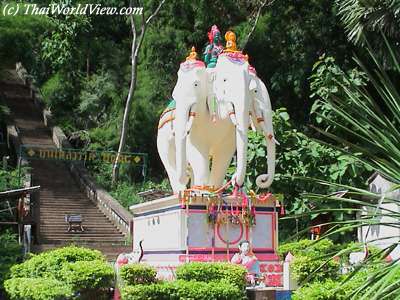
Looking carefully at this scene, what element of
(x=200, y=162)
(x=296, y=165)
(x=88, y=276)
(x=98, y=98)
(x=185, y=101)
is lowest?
(x=88, y=276)

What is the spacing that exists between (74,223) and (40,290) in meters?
10.9

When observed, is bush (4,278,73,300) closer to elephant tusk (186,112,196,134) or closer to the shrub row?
the shrub row

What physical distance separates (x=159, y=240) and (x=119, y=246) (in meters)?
6.60

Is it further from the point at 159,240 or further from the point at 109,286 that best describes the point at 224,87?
the point at 109,286

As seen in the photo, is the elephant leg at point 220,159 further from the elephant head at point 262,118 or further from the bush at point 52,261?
the bush at point 52,261

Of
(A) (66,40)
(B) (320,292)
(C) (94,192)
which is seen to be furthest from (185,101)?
(A) (66,40)

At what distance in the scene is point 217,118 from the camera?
13180mm

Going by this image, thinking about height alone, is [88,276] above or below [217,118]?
below

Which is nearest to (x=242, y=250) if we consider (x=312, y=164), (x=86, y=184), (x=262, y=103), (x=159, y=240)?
(x=159, y=240)

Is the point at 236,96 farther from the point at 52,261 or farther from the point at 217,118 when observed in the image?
the point at 52,261

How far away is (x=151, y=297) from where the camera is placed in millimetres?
9633

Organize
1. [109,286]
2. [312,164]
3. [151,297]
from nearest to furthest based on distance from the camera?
[151,297] → [109,286] → [312,164]

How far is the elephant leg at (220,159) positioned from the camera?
13.5 metres

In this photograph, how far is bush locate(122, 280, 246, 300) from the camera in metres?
9.59
